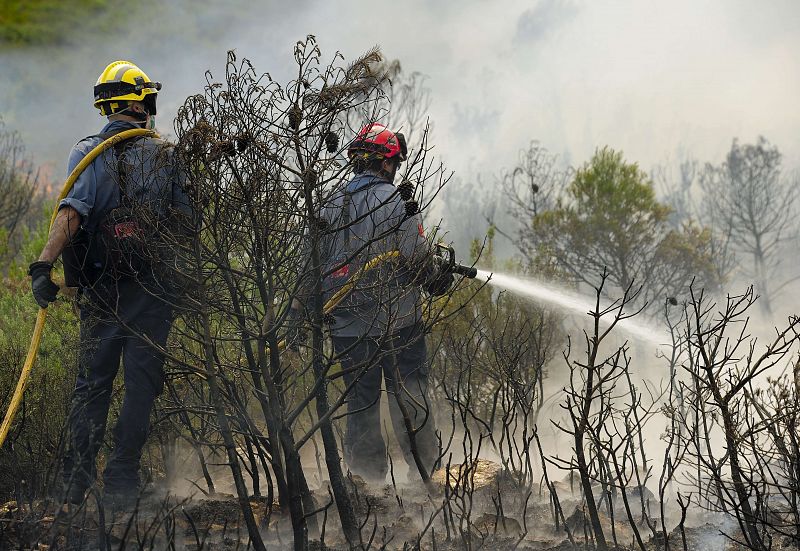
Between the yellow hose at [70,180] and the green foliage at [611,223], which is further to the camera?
the green foliage at [611,223]

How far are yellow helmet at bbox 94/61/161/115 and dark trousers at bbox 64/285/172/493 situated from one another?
2.97ft

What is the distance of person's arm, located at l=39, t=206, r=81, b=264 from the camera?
3.67 meters

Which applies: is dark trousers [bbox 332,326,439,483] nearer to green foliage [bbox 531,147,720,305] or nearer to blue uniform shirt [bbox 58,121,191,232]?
blue uniform shirt [bbox 58,121,191,232]

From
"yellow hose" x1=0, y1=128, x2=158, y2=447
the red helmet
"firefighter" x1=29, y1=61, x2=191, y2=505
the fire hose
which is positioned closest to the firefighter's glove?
the fire hose

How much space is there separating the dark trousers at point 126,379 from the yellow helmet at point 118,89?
0.91m

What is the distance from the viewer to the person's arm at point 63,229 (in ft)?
12.0

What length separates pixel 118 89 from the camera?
4043 mm

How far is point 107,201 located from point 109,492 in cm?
136

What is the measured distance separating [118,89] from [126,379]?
1402 millimetres

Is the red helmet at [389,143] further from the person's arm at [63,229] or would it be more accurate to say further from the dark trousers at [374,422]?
the person's arm at [63,229]

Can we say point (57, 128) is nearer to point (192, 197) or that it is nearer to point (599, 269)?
point (599, 269)

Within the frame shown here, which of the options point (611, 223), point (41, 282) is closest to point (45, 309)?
point (41, 282)

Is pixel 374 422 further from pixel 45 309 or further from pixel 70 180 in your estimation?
pixel 70 180

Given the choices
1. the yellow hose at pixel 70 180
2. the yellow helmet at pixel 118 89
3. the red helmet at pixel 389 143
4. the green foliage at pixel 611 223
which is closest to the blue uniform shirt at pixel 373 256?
the red helmet at pixel 389 143
